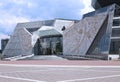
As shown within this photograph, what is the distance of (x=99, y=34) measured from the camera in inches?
2857

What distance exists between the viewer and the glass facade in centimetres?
9119

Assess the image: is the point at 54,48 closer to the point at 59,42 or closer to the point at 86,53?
the point at 59,42

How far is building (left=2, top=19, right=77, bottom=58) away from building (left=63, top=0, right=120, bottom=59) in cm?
1244

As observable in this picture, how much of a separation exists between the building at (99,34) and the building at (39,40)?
40.8 feet

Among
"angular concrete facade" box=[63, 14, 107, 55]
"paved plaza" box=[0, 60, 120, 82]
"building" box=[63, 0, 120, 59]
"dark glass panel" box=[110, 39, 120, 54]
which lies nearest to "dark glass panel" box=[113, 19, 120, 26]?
"building" box=[63, 0, 120, 59]

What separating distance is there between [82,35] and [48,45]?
2162 cm

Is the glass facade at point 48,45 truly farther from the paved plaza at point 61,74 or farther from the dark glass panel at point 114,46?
the paved plaza at point 61,74

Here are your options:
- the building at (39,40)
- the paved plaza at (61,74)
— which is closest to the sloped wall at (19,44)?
the building at (39,40)

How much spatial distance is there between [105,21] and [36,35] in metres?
30.4

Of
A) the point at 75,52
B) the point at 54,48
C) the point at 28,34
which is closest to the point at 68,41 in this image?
the point at 75,52

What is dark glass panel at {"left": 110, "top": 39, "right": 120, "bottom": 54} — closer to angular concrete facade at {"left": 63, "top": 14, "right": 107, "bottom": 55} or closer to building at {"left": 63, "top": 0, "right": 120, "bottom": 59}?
building at {"left": 63, "top": 0, "right": 120, "bottom": 59}

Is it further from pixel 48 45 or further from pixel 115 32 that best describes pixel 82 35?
pixel 48 45

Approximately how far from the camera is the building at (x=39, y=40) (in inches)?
3636

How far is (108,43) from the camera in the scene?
Result: 2704 inches
